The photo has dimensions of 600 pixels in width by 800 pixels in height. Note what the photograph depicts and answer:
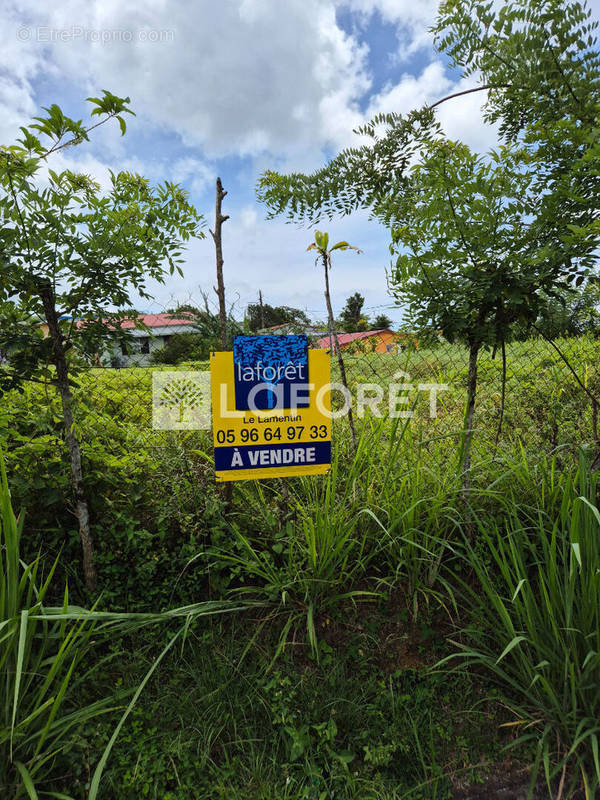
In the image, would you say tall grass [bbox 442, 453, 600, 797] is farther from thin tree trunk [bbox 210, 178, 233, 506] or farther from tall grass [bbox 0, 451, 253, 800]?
thin tree trunk [bbox 210, 178, 233, 506]

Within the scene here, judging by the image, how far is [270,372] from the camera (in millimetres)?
2107

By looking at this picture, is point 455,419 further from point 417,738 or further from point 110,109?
point 110,109

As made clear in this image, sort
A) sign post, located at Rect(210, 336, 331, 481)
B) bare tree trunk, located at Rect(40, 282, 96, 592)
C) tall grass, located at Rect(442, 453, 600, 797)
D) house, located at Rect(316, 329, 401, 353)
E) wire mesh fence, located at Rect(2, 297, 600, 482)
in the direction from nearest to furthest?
tall grass, located at Rect(442, 453, 600, 797) < bare tree trunk, located at Rect(40, 282, 96, 592) < sign post, located at Rect(210, 336, 331, 481) < wire mesh fence, located at Rect(2, 297, 600, 482) < house, located at Rect(316, 329, 401, 353)

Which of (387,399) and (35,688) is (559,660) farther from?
(35,688)

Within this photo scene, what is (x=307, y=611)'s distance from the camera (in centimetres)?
190

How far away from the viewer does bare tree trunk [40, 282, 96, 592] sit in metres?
1.86

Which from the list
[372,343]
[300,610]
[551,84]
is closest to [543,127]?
[551,84]

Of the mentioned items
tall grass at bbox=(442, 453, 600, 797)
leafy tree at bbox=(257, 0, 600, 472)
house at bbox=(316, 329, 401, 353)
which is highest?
leafy tree at bbox=(257, 0, 600, 472)

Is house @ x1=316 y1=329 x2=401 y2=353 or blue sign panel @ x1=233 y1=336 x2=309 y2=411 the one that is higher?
house @ x1=316 y1=329 x2=401 y2=353

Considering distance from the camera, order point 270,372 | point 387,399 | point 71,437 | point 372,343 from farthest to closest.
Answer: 1. point 372,343
2. point 387,399
3. point 270,372
4. point 71,437

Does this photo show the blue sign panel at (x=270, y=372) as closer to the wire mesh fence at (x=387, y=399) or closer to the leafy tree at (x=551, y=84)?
the wire mesh fence at (x=387, y=399)

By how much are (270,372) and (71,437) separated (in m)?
0.95

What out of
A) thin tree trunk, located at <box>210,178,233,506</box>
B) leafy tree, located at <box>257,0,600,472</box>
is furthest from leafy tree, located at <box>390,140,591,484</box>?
thin tree trunk, located at <box>210,178,233,506</box>

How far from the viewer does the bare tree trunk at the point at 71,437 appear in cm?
186
